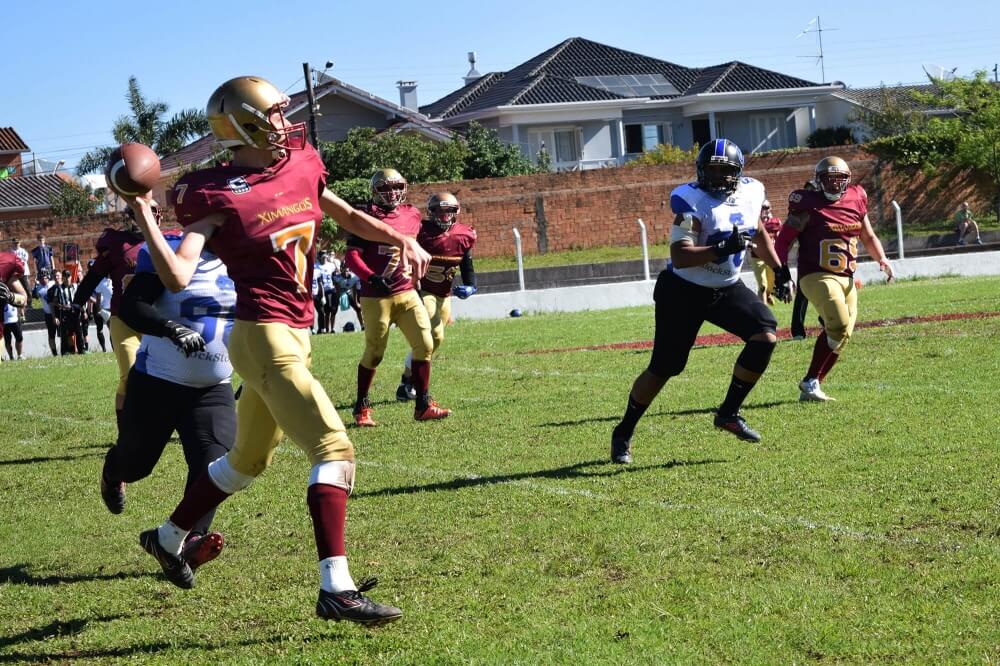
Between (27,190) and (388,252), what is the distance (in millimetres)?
59568

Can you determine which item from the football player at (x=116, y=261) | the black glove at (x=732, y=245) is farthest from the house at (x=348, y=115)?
the black glove at (x=732, y=245)

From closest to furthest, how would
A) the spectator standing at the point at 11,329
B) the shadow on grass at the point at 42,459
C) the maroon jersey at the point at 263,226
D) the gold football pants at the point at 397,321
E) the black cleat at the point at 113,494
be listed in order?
the maroon jersey at the point at 263,226 < the black cleat at the point at 113,494 < the shadow on grass at the point at 42,459 < the gold football pants at the point at 397,321 < the spectator standing at the point at 11,329

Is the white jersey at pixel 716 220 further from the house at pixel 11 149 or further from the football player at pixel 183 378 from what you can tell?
the house at pixel 11 149

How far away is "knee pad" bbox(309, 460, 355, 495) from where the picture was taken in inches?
188

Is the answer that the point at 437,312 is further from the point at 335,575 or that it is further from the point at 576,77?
the point at 576,77

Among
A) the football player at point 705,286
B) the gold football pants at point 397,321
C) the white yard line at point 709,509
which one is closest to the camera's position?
the white yard line at point 709,509

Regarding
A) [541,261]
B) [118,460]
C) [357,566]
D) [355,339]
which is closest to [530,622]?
[357,566]

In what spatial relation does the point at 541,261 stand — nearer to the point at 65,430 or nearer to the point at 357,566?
the point at 65,430

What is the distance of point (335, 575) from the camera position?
4664 mm

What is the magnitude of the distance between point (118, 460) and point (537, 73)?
2089 inches

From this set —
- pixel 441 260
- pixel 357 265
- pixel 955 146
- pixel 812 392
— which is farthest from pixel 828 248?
pixel 955 146

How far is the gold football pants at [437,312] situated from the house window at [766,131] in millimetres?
48811

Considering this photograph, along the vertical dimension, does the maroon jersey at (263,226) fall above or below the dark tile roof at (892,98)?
below

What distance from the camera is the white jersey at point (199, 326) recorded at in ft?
19.2
